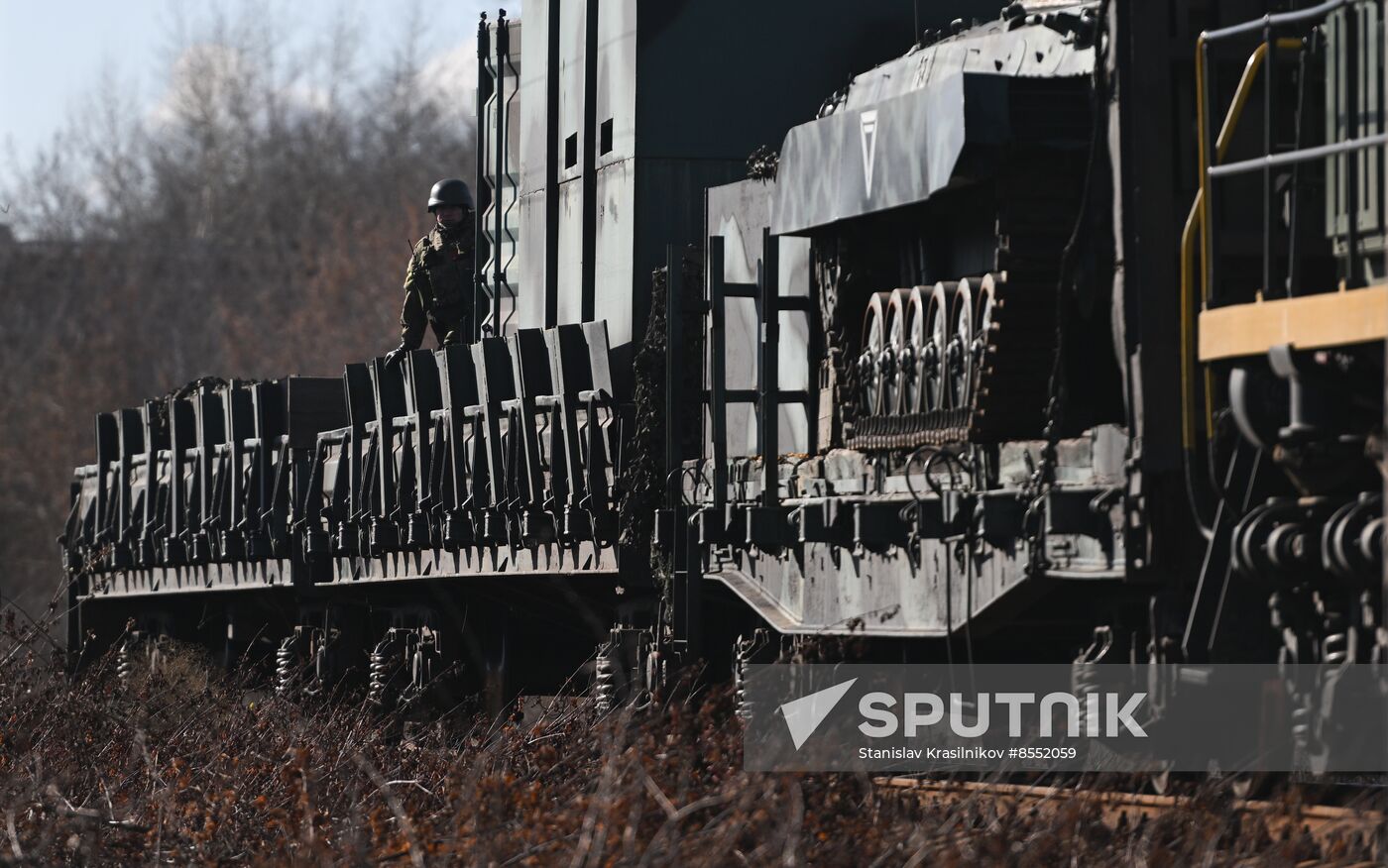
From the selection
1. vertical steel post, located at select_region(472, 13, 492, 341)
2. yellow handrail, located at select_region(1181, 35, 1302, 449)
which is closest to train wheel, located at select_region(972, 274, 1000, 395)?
yellow handrail, located at select_region(1181, 35, 1302, 449)

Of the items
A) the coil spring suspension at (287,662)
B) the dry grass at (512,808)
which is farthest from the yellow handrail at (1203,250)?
the coil spring suspension at (287,662)

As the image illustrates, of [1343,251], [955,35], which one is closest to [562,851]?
[1343,251]

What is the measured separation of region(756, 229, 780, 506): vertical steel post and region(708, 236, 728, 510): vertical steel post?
195mm

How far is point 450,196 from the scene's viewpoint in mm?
18906

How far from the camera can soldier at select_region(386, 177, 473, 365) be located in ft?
61.1

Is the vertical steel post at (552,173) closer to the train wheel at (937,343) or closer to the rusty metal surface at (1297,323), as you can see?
the train wheel at (937,343)

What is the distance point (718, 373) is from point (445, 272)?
7084 mm

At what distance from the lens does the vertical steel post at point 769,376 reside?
37.4 feet

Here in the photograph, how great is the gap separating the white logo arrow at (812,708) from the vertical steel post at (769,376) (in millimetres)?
1203

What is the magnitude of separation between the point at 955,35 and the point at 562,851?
4821mm

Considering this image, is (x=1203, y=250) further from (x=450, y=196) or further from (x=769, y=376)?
(x=450, y=196)

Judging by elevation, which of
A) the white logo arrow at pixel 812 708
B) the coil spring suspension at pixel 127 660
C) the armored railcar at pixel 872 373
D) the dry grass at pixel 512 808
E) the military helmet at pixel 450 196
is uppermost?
Result: the military helmet at pixel 450 196

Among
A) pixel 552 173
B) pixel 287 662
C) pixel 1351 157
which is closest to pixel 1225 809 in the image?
pixel 1351 157

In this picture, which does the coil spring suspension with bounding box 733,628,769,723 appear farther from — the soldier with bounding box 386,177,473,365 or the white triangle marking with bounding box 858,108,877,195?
the soldier with bounding box 386,177,473,365
